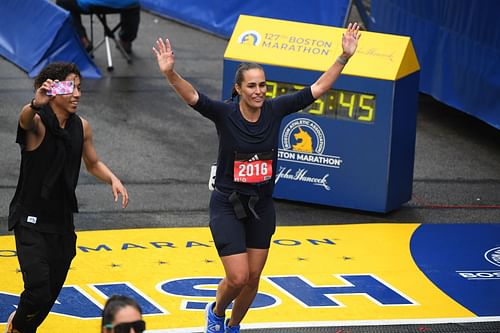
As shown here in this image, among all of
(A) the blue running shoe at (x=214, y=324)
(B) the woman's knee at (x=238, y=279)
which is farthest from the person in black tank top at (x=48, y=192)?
(A) the blue running shoe at (x=214, y=324)

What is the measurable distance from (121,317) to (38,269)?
7.95 ft

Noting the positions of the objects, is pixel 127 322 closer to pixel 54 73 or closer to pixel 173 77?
A: pixel 54 73

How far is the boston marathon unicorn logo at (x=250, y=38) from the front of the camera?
37.1 ft

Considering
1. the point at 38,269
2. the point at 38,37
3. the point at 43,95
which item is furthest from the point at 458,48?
the point at 43,95

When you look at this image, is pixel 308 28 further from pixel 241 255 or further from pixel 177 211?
pixel 241 255

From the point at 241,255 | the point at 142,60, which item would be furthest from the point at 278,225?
the point at 142,60

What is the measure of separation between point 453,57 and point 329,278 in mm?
6268

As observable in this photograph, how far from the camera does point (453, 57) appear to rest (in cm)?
1455

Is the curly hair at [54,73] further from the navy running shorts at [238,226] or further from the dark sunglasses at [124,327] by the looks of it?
the dark sunglasses at [124,327]

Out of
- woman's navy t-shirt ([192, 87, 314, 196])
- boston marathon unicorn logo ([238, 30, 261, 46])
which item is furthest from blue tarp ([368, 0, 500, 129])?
woman's navy t-shirt ([192, 87, 314, 196])

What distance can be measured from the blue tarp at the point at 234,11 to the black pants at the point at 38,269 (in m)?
10.7

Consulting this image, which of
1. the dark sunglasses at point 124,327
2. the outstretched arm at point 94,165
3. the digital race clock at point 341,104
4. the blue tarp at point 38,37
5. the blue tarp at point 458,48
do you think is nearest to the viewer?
the dark sunglasses at point 124,327

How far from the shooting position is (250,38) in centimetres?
1135

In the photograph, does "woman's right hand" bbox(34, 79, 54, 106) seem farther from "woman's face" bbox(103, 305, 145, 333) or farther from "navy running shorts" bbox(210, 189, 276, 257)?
"woman's face" bbox(103, 305, 145, 333)
